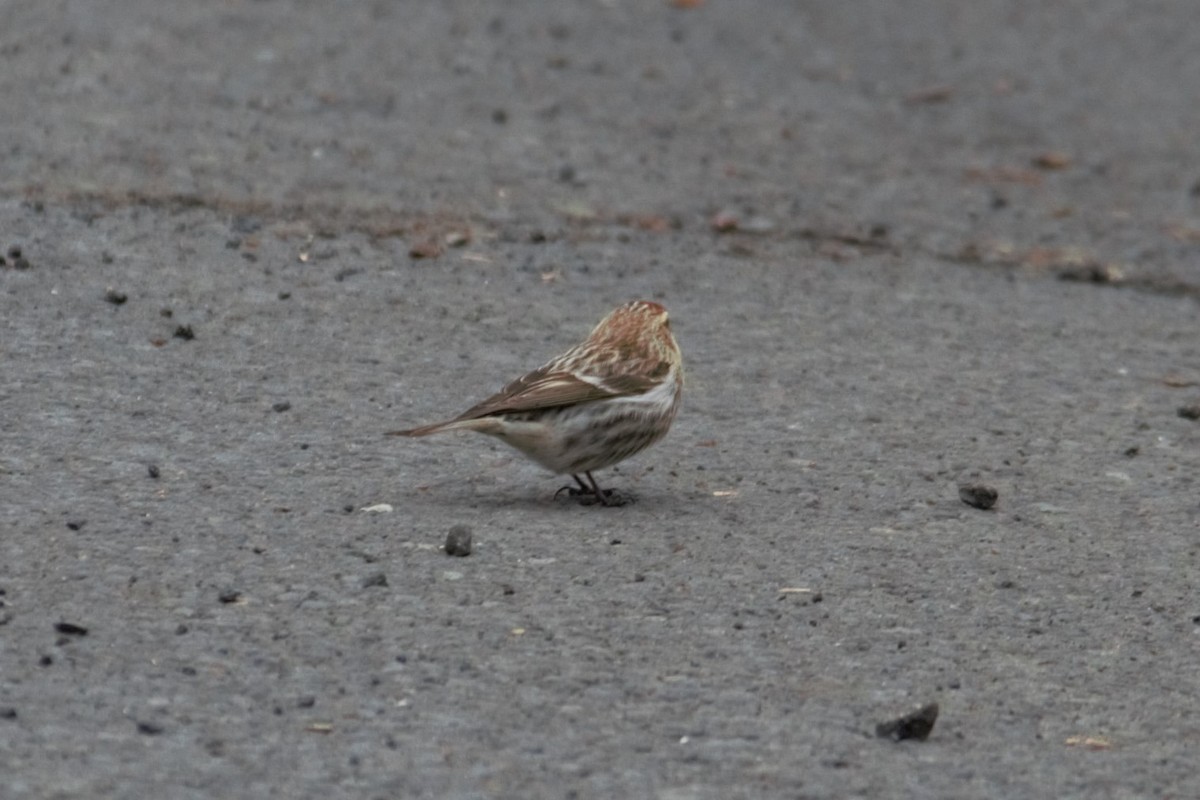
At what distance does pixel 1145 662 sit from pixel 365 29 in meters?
7.83

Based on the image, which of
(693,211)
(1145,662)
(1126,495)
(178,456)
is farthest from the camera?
(693,211)

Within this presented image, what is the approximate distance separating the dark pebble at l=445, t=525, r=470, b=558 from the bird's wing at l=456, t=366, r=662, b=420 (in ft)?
2.02

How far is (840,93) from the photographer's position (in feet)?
42.8

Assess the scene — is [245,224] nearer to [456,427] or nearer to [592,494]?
[592,494]

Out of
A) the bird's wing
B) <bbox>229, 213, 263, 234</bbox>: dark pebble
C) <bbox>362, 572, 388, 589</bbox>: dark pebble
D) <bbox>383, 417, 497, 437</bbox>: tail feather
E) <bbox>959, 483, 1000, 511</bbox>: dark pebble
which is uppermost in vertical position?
<bbox>229, 213, 263, 234</bbox>: dark pebble

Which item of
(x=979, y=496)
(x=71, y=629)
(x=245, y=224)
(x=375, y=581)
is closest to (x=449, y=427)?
(x=375, y=581)

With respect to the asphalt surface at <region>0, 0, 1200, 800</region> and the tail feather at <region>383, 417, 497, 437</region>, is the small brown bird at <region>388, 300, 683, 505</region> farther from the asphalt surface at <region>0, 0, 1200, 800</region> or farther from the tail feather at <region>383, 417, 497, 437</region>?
the asphalt surface at <region>0, 0, 1200, 800</region>

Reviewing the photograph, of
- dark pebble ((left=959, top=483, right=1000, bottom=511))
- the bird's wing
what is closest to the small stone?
the bird's wing

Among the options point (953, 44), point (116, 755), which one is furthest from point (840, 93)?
point (116, 755)

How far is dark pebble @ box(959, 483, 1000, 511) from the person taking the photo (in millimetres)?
7055

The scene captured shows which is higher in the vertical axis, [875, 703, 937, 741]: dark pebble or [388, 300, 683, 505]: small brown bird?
[388, 300, 683, 505]: small brown bird

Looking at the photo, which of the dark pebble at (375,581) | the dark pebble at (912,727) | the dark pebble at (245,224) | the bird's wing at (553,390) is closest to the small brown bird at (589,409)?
the bird's wing at (553,390)

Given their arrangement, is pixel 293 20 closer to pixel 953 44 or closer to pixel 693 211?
→ pixel 693 211

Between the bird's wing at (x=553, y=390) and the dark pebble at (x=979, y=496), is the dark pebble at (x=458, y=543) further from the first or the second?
the dark pebble at (x=979, y=496)
